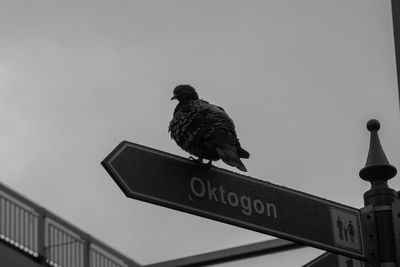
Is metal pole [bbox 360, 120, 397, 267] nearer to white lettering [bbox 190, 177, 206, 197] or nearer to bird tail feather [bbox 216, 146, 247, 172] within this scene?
bird tail feather [bbox 216, 146, 247, 172]

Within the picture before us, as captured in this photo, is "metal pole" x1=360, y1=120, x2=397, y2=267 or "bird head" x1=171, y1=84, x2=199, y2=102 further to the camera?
"bird head" x1=171, y1=84, x2=199, y2=102

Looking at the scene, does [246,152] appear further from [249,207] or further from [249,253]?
[249,253]

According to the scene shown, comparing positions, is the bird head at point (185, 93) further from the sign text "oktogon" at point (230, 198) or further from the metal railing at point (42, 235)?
the metal railing at point (42, 235)

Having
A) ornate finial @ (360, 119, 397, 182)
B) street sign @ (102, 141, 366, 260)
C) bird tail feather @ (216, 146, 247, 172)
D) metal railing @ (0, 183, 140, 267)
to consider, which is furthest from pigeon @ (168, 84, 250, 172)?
metal railing @ (0, 183, 140, 267)

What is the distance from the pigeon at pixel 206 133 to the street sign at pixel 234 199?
16 centimetres

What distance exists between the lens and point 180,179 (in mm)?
5820

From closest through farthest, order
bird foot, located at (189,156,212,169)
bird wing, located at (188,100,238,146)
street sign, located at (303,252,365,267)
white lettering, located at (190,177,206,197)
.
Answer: white lettering, located at (190,177,206,197)
bird foot, located at (189,156,212,169)
bird wing, located at (188,100,238,146)
street sign, located at (303,252,365,267)

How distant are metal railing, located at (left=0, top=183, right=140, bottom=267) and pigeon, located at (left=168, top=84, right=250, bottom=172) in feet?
35.8

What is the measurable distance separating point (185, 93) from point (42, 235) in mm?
11200

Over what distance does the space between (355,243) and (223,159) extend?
791 millimetres

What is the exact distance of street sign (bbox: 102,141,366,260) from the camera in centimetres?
566

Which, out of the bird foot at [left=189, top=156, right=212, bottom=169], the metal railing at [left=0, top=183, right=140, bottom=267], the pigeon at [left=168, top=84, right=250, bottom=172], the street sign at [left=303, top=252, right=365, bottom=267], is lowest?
the street sign at [left=303, top=252, right=365, bottom=267]

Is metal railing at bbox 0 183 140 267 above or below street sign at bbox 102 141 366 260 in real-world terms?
above

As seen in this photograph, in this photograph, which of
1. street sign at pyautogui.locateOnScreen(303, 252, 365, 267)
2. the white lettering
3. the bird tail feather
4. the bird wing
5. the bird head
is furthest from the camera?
the bird head
